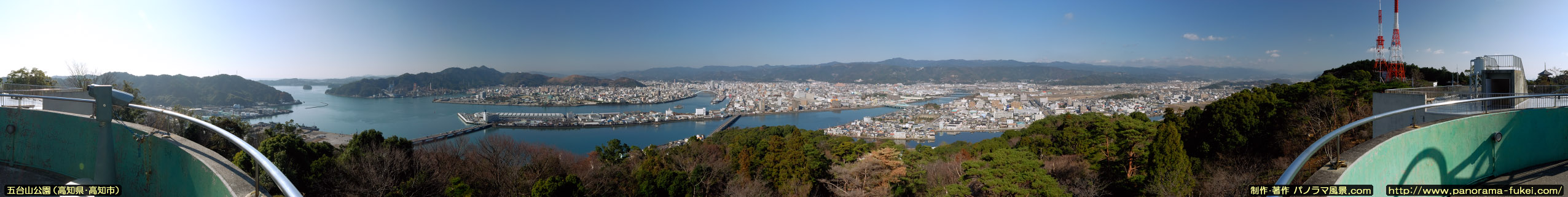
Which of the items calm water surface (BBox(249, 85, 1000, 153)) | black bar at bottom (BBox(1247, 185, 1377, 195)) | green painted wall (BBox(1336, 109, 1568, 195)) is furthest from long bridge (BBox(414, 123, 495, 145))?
green painted wall (BBox(1336, 109, 1568, 195))

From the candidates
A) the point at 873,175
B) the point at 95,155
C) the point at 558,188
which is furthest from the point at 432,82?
the point at 95,155

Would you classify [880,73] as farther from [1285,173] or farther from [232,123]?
[1285,173]

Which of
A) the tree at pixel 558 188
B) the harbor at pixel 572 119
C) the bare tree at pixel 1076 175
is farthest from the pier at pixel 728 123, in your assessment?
the tree at pixel 558 188

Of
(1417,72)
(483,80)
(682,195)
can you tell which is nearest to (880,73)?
(483,80)

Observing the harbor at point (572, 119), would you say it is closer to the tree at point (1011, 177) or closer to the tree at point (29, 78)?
the tree at point (29, 78)

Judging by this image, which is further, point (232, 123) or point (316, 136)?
point (316, 136)

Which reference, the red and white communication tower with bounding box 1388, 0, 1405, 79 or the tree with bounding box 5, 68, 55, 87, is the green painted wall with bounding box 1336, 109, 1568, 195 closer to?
the red and white communication tower with bounding box 1388, 0, 1405, 79

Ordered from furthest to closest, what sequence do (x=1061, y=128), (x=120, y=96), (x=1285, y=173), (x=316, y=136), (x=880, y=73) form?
(x=880, y=73) → (x=316, y=136) → (x=1061, y=128) → (x=120, y=96) → (x=1285, y=173)
